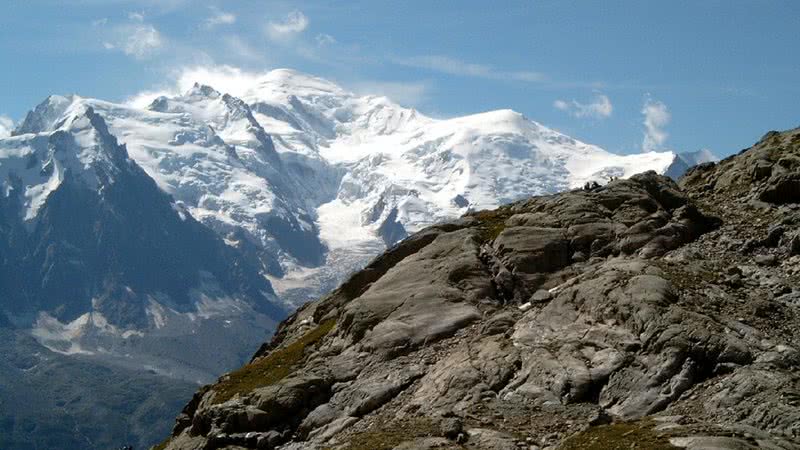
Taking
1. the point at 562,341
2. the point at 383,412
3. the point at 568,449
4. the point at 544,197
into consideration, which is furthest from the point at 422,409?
the point at 544,197

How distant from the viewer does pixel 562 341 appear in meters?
48.2

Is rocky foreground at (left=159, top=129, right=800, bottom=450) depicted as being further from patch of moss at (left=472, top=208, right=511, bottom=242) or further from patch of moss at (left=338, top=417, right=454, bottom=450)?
patch of moss at (left=472, top=208, right=511, bottom=242)

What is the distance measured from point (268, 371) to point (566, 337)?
22.3 meters

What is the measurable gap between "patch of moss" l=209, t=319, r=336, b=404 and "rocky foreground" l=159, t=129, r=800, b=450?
21cm

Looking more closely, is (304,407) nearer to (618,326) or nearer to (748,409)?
(618,326)

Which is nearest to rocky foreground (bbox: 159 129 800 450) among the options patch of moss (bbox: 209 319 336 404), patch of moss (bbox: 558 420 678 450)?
patch of moss (bbox: 558 420 678 450)

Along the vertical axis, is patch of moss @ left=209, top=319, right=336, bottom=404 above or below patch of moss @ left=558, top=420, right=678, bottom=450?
above

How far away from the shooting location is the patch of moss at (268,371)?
6097 cm

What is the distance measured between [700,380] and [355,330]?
23.2m

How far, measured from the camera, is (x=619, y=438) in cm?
3838

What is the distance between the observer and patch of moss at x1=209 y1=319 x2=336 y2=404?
6097 centimetres

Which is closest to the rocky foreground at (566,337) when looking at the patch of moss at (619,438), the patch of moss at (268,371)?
the patch of moss at (619,438)

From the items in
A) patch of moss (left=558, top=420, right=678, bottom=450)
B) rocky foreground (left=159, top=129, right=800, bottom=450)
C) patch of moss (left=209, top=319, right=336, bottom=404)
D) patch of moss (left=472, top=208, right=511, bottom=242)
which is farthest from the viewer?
patch of moss (left=472, top=208, right=511, bottom=242)

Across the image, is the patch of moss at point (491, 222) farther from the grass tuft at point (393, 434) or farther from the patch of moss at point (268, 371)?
the grass tuft at point (393, 434)
